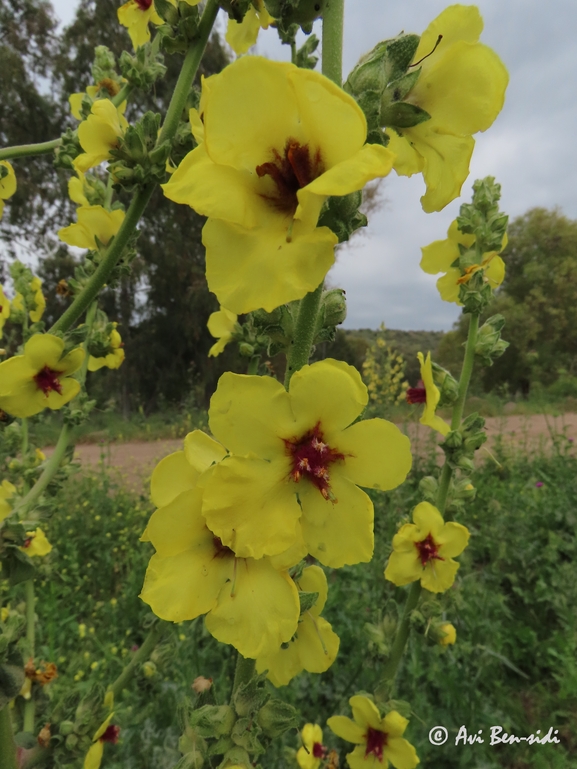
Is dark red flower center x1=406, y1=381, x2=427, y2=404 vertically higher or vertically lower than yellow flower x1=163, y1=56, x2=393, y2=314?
lower

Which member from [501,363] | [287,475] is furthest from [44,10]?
[501,363]

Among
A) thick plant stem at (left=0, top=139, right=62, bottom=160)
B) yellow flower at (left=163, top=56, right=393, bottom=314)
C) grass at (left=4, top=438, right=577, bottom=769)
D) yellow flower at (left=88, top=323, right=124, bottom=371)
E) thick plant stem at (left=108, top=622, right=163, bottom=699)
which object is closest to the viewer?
yellow flower at (left=163, top=56, right=393, bottom=314)

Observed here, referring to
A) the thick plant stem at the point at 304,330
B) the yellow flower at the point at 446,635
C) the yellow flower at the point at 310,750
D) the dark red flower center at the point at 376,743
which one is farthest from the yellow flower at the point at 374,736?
the thick plant stem at the point at 304,330

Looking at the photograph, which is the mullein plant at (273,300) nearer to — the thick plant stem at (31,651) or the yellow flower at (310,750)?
the thick plant stem at (31,651)

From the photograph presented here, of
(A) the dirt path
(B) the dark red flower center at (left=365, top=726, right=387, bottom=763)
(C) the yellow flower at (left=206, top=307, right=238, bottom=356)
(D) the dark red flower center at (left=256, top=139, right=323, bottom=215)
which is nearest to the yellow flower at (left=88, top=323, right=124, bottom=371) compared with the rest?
(C) the yellow flower at (left=206, top=307, right=238, bottom=356)

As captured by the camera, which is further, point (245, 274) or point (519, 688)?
point (519, 688)

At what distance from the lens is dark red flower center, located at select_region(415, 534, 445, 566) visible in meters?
1.93

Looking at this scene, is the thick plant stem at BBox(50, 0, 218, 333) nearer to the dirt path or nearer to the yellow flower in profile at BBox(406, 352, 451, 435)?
the yellow flower in profile at BBox(406, 352, 451, 435)

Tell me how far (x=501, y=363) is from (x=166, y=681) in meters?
20.5

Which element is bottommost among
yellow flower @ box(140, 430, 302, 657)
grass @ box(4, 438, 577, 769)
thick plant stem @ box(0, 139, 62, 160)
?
grass @ box(4, 438, 577, 769)

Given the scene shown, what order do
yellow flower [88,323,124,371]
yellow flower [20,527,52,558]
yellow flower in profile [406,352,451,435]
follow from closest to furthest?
1. yellow flower in profile [406,352,451,435]
2. yellow flower [88,323,124,371]
3. yellow flower [20,527,52,558]

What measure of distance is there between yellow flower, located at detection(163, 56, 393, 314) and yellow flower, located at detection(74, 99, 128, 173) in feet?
1.71

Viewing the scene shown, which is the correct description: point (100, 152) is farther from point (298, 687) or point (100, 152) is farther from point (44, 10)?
point (44, 10)

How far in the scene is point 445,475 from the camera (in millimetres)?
2008
